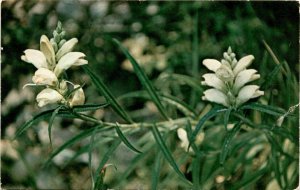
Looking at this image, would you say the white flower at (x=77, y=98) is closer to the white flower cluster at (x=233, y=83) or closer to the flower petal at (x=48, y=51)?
the flower petal at (x=48, y=51)

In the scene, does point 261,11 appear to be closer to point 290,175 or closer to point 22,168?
point 290,175

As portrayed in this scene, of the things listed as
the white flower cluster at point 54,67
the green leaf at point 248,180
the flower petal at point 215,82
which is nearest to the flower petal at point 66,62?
the white flower cluster at point 54,67

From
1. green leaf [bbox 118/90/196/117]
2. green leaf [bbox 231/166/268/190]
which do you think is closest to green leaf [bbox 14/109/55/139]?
green leaf [bbox 118/90/196/117]

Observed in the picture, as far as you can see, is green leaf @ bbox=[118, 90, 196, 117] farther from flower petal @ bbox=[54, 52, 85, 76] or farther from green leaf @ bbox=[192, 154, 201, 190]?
flower petal @ bbox=[54, 52, 85, 76]

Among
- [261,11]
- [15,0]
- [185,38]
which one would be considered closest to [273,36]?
[261,11]

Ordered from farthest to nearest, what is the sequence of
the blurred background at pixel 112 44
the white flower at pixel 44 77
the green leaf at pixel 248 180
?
the blurred background at pixel 112 44 < the green leaf at pixel 248 180 < the white flower at pixel 44 77

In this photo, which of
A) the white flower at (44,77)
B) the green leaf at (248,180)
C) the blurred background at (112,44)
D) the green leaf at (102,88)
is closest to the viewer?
the white flower at (44,77)

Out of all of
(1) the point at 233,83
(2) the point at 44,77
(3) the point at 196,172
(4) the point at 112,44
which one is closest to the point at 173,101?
(3) the point at 196,172
